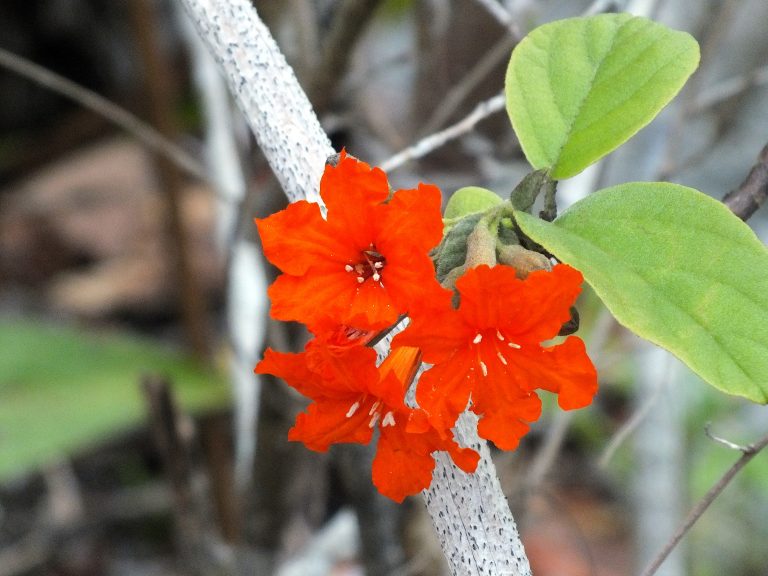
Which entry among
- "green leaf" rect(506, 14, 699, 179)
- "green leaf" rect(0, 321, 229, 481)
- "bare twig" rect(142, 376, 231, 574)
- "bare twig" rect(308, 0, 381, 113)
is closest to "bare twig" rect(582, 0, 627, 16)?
"bare twig" rect(308, 0, 381, 113)

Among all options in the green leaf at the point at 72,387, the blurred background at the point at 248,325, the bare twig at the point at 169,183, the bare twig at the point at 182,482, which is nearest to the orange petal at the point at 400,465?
the blurred background at the point at 248,325

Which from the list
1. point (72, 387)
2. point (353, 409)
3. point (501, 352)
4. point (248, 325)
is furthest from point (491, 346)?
point (72, 387)

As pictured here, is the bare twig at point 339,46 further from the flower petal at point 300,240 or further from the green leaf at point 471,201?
the flower petal at point 300,240

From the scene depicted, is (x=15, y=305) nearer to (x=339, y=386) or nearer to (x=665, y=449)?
(x=665, y=449)

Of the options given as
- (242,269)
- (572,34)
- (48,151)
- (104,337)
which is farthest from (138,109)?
(572,34)

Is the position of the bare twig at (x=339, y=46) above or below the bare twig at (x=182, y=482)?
above
